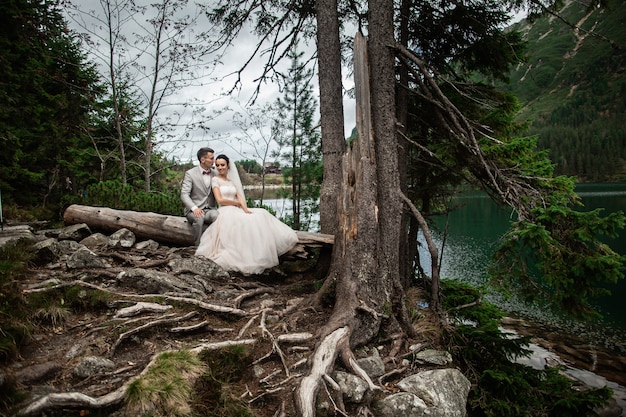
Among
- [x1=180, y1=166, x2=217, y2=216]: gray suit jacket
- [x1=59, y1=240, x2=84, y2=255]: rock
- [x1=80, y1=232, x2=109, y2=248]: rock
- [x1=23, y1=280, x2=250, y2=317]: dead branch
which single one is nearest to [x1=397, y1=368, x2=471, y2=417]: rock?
[x1=23, y1=280, x2=250, y2=317]: dead branch

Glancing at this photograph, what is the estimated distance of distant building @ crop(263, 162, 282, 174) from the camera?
15.8 m

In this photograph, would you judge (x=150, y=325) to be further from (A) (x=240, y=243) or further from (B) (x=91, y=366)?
(A) (x=240, y=243)

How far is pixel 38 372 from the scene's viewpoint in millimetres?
2986

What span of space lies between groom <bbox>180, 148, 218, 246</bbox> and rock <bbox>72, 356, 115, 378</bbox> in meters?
4.01

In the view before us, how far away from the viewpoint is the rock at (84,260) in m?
5.40

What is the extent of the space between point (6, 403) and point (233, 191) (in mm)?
5061

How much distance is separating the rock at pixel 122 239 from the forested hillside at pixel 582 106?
83.5m

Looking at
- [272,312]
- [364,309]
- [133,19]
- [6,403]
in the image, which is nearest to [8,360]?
[6,403]

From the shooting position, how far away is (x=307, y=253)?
7078 mm

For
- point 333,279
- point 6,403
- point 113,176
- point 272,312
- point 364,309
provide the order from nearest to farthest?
point 6,403 → point 364,309 → point 272,312 → point 333,279 → point 113,176

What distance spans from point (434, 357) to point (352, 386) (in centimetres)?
159

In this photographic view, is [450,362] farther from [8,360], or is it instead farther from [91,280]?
[91,280]

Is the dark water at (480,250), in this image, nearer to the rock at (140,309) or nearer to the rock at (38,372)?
the rock at (140,309)

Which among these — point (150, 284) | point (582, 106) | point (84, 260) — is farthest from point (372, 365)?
point (582, 106)
